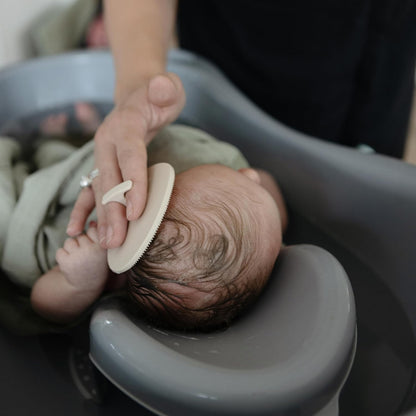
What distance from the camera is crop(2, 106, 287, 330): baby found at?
0.48m

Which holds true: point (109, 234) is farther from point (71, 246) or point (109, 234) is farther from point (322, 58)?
point (322, 58)

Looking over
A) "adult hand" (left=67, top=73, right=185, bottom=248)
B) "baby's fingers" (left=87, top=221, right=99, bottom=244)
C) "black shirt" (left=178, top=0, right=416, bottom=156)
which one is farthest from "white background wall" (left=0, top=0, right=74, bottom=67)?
"baby's fingers" (left=87, top=221, right=99, bottom=244)

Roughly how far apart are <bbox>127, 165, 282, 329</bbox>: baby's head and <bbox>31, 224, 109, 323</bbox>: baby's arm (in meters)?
0.06

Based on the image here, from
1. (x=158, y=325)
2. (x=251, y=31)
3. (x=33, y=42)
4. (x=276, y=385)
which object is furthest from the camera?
(x=33, y=42)

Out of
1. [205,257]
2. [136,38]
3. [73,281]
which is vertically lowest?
[73,281]

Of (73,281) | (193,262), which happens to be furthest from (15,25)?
(193,262)

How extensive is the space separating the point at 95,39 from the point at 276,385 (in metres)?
1.34

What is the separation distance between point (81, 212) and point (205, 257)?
203 millimetres

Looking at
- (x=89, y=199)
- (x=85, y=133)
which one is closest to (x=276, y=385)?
(x=89, y=199)

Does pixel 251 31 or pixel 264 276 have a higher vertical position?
pixel 251 31

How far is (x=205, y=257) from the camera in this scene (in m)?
0.48

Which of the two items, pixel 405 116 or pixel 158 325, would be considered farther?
pixel 405 116

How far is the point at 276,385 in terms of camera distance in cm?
40

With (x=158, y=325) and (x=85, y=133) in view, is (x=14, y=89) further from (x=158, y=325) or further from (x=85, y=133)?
(x=158, y=325)
